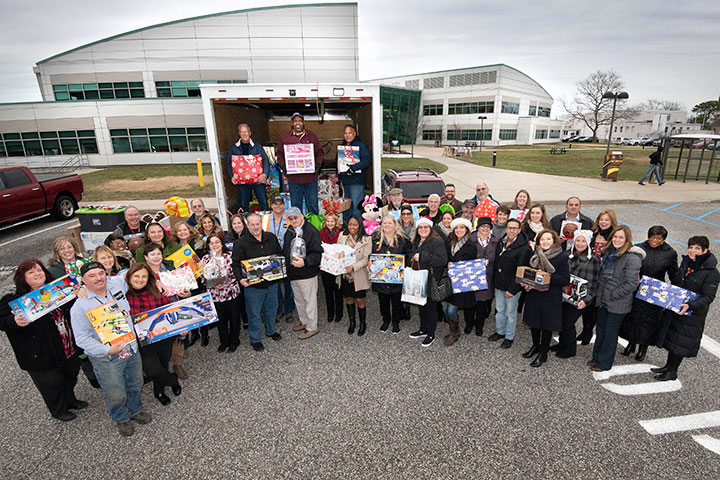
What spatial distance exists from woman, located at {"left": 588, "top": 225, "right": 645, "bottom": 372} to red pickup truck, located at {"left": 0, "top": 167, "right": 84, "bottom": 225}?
48.5ft

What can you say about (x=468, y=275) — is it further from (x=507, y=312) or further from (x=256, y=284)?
(x=256, y=284)

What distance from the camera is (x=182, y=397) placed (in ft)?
14.6

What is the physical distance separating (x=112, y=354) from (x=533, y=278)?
469cm

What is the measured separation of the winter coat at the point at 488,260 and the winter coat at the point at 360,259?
1.54 meters

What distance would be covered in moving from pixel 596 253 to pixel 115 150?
112 ft

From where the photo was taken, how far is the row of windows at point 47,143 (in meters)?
28.7

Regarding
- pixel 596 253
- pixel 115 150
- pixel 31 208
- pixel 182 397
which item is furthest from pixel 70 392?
pixel 115 150

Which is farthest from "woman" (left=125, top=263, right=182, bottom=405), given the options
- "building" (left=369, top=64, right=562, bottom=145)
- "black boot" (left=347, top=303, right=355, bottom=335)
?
"building" (left=369, top=64, right=562, bottom=145)

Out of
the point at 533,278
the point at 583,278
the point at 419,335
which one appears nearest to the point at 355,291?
the point at 419,335

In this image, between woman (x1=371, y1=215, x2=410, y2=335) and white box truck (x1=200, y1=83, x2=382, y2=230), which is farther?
white box truck (x1=200, y1=83, x2=382, y2=230)

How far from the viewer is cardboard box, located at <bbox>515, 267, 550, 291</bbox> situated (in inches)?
178

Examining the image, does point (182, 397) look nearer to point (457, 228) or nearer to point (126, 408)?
point (126, 408)

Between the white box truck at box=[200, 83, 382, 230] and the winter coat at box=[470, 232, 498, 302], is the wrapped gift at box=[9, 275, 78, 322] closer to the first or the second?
the white box truck at box=[200, 83, 382, 230]

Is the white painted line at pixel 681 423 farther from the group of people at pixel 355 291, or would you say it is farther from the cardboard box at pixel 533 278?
the cardboard box at pixel 533 278
